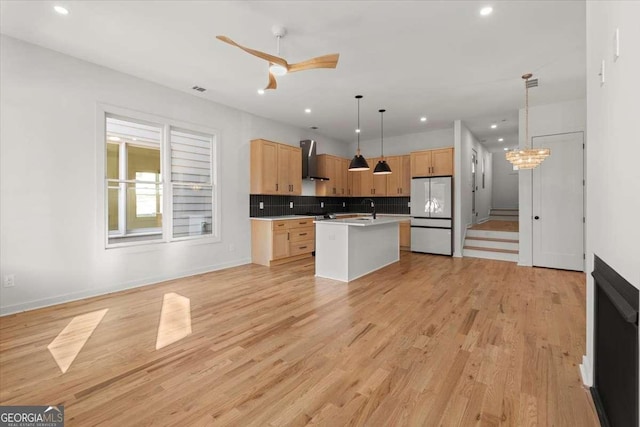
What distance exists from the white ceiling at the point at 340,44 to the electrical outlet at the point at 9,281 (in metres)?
2.68

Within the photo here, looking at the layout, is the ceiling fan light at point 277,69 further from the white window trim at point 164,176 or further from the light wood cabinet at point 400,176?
the light wood cabinet at point 400,176

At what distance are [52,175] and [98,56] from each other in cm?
159

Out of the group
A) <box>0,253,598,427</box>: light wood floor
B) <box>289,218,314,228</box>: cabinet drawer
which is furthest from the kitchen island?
<box>289,218,314,228</box>: cabinet drawer

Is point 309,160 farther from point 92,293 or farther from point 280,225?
point 92,293

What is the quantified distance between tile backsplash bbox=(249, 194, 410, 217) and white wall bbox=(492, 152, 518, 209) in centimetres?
598

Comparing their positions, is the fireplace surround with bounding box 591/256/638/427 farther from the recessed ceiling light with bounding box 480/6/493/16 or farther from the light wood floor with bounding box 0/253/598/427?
the recessed ceiling light with bounding box 480/6/493/16

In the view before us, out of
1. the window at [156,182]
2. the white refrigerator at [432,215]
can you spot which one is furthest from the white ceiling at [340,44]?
the white refrigerator at [432,215]

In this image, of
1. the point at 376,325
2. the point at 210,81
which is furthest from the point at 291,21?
the point at 376,325

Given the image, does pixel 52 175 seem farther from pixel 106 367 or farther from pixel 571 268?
pixel 571 268

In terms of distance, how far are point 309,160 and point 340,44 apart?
12.5 feet

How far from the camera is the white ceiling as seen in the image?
2785mm

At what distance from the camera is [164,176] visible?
15.6ft

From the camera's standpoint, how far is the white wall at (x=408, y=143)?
7.41 metres

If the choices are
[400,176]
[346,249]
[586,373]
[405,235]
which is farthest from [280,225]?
[586,373]
